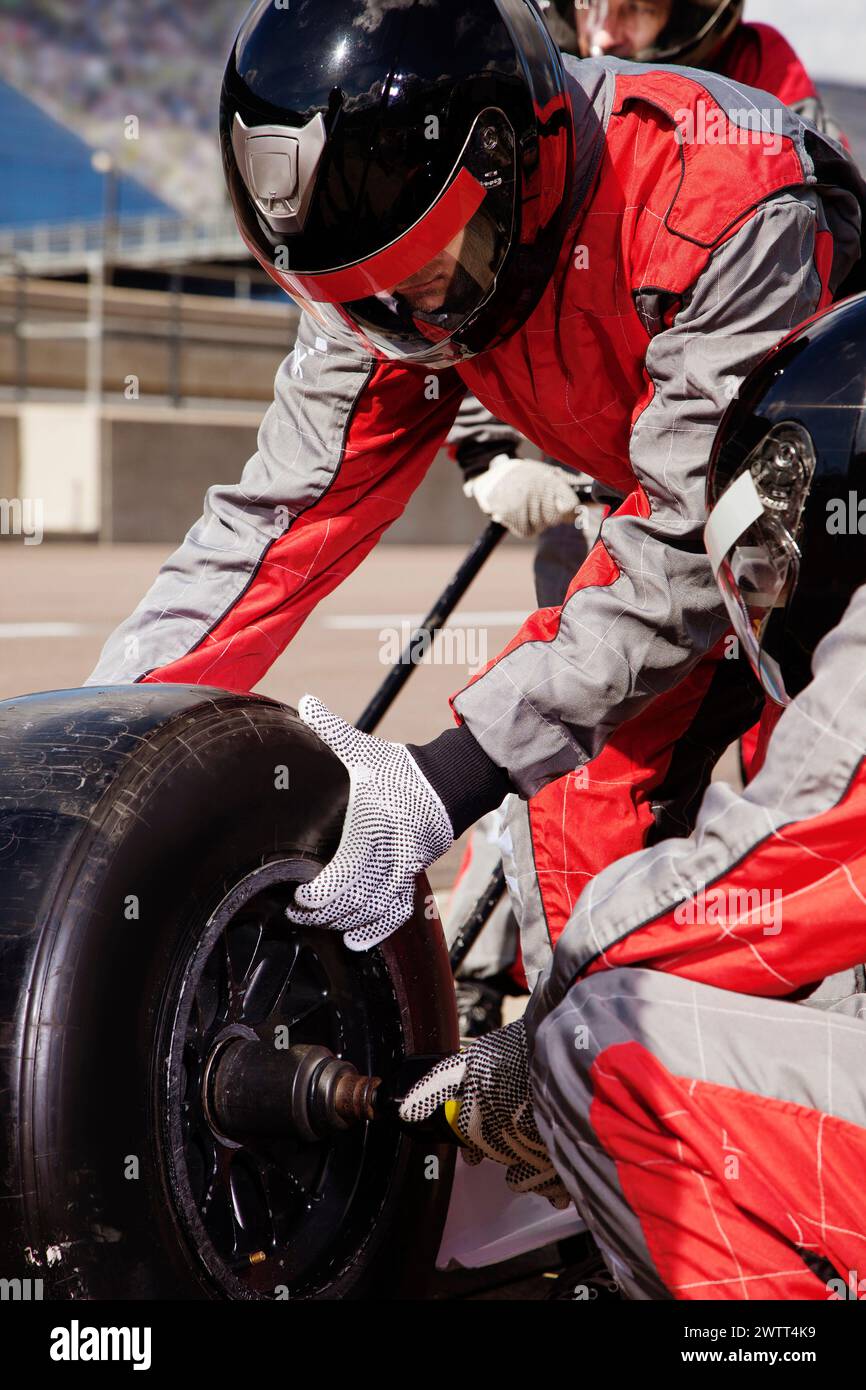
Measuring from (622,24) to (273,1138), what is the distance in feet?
8.49

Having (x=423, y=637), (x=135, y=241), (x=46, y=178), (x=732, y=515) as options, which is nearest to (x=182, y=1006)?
(x=732, y=515)

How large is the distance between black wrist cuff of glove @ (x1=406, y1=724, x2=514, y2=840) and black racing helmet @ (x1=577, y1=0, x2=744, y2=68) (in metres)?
1.97

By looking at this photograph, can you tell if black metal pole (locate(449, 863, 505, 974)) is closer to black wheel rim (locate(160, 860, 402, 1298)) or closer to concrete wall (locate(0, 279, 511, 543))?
black wheel rim (locate(160, 860, 402, 1298))

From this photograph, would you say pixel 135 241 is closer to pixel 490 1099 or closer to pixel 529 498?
pixel 529 498

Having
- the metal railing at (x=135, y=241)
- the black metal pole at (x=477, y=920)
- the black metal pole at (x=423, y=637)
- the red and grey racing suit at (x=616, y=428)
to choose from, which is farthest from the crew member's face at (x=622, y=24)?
the metal railing at (x=135, y=241)

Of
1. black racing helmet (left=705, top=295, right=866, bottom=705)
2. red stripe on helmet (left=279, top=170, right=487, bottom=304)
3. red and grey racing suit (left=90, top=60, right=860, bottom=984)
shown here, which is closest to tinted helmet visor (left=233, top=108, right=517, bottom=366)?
red stripe on helmet (left=279, top=170, right=487, bottom=304)

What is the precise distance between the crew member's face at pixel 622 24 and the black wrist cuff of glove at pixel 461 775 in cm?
200

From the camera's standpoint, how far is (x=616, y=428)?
216cm

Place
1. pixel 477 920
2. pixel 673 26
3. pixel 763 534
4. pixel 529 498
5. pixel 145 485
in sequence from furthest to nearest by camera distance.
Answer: pixel 145 485 → pixel 673 26 → pixel 529 498 → pixel 477 920 → pixel 763 534

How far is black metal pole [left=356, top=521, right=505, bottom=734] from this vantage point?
2.83 m

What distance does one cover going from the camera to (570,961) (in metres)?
1.54

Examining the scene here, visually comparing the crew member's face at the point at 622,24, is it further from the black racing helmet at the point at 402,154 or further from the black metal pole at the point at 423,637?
the black racing helmet at the point at 402,154

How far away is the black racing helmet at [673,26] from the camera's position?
3.28 m

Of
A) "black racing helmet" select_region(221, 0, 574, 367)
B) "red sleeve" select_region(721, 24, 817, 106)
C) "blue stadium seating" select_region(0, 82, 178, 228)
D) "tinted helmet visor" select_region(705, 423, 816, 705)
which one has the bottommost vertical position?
"tinted helmet visor" select_region(705, 423, 816, 705)
